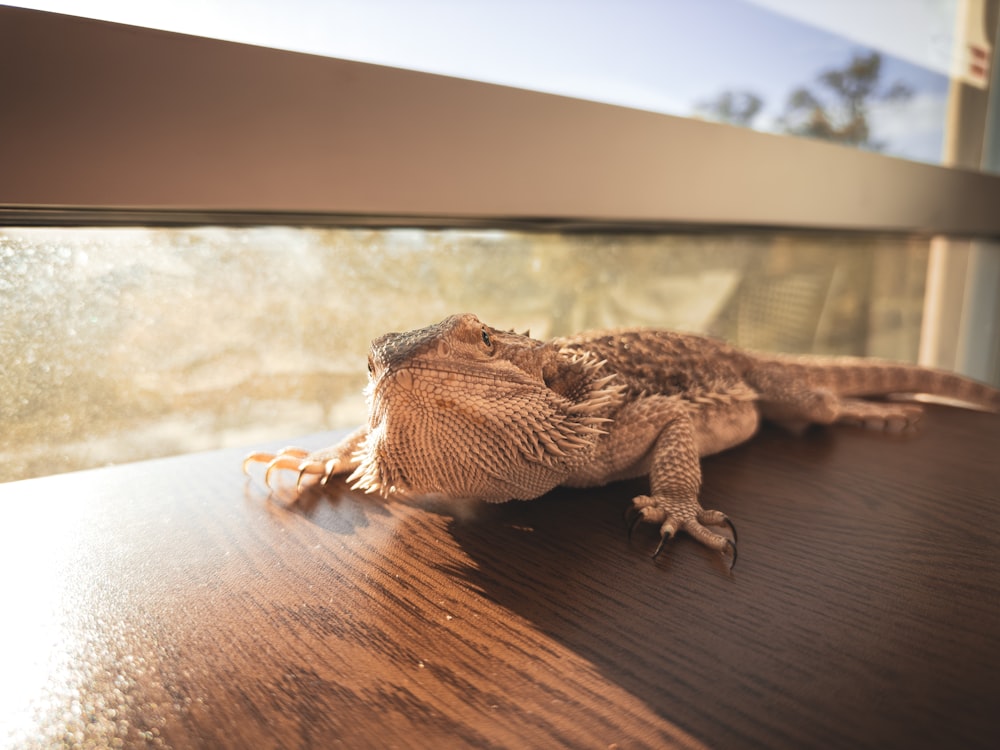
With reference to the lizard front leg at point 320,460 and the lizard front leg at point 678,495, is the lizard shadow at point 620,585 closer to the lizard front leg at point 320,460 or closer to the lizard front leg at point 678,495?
the lizard front leg at point 678,495

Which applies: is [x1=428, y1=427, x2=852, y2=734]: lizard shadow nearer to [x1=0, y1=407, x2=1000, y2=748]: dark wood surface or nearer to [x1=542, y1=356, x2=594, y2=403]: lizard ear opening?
[x1=0, y1=407, x2=1000, y2=748]: dark wood surface

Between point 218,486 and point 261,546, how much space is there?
1.16 ft

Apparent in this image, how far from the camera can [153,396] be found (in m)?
1.62

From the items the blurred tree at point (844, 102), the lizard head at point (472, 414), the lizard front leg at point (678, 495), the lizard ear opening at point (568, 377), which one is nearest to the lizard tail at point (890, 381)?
the lizard front leg at point (678, 495)

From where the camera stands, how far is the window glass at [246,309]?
1.42 meters

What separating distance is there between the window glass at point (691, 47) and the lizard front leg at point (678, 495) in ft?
3.98

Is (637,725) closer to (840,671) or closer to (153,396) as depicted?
(840,671)

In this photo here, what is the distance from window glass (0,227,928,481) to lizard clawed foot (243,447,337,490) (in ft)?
1.29

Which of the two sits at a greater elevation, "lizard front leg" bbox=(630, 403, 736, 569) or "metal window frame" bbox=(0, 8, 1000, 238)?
"metal window frame" bbox=(0, 8, 1000, 238)

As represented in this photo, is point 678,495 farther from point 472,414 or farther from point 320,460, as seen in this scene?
point 320,460

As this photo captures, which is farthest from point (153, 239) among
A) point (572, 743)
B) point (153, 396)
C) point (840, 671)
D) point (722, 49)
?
point (722, 49)

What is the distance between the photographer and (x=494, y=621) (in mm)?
824

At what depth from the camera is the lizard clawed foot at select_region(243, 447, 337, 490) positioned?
135 centimetres

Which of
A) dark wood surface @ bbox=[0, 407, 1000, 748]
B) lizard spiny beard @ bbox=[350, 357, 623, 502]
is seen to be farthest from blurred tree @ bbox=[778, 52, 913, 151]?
lizard spiny beard @ bbox=[350, 357, 623, 502]
